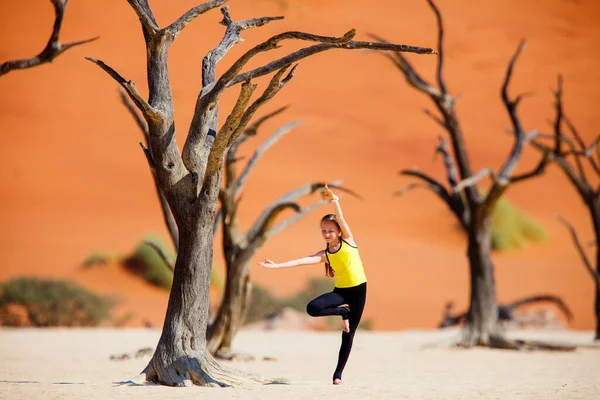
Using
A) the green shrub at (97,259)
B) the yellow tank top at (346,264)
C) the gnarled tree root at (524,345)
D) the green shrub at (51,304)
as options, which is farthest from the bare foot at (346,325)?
the green shrub at (97,259)

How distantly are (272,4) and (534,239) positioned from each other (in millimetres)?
12905

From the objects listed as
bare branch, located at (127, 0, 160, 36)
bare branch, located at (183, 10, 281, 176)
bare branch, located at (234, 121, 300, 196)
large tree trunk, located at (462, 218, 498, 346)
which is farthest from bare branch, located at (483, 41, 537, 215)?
bare branch, located at (127, 0, 160, 36)

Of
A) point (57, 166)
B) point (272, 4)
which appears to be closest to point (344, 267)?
point (57, 166)

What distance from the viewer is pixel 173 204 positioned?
8398 millimetres

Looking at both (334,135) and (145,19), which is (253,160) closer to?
(145,19)

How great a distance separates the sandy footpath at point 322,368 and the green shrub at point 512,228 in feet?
41.6

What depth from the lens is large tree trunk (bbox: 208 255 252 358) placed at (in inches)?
481

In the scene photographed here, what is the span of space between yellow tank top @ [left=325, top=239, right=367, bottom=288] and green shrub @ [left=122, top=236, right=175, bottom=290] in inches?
676

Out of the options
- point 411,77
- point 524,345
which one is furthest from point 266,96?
point 524,345

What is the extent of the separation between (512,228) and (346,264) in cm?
2570

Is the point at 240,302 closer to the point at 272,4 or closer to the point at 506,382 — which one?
the point at 506,382

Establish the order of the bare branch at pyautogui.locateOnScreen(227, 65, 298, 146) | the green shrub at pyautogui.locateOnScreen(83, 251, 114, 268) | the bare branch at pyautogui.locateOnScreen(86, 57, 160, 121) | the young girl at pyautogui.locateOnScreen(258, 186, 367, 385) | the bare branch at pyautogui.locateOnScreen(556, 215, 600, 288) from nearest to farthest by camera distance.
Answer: the young girl at pyautogui.locateOnScreen(258, 186, 367, 385), the bare branch at pyautogui.locateOnScreen(86, 57, 160, 121), the bare branch at pyautogui.locateOnScreen(227, 65, 298, 146), the bare branch at pyautogui.locateOnScreen(556, 215, 600, 288), the green shrub at pyautogui.locateOnScreen(83, 251, 114, 268)

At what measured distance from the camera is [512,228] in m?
32.5

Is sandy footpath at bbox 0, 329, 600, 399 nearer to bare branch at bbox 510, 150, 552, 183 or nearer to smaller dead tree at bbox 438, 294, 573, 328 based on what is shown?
smaller dead tree at bbox 438, 294, 573, 328
